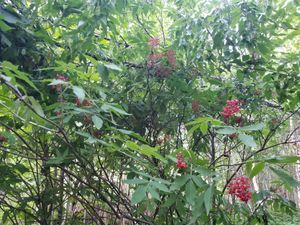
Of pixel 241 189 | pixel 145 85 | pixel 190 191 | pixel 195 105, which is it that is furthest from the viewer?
pixel 145 85

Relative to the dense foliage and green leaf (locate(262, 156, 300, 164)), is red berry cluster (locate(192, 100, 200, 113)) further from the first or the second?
green leaf (locate(262, 156, 300, 164))

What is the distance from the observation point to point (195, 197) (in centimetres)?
100

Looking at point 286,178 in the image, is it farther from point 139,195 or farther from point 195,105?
point 195,105

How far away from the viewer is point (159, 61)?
1.53 m

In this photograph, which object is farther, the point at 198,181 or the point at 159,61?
the point at 159,61

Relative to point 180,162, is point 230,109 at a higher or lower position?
higher

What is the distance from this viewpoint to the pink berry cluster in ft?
4.97

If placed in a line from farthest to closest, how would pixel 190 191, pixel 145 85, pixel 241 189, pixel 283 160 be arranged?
1. pixel 145 85
2. pixel 241 189
3. pixel 190 191
4. pixel 283 160

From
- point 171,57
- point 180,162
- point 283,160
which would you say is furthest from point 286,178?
point 171,57

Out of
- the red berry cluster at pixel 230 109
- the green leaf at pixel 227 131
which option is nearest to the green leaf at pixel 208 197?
the green leaf at pixel 227 131

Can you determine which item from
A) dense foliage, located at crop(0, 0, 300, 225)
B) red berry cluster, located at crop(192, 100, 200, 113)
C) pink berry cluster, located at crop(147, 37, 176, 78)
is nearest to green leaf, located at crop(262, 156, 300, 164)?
dense foliage, located at crop(0, 0, 300, 225)

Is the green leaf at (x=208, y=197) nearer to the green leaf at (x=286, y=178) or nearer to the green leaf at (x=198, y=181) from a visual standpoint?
the green leaf at (x=198, y=181)

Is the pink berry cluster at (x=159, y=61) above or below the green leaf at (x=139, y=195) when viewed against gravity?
above

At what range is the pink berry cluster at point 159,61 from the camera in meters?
1.52
